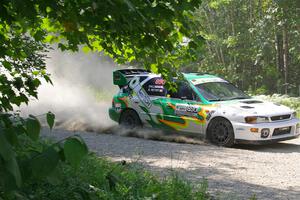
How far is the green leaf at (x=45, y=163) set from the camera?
1.48 m

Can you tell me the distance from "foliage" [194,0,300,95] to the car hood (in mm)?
12916

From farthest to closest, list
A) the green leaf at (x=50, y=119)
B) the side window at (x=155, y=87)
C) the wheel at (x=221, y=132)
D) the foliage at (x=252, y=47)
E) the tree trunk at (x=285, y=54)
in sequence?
the foliage at (x=252, y=47)
the tree trunk at (x=285, y=54)
the side window at (x=155, y=87)
the wheel at (x=221, y=132)
the green leaf at (x=50, y=119)

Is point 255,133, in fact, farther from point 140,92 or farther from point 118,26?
point 118,26

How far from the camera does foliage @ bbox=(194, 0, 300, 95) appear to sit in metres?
24.6

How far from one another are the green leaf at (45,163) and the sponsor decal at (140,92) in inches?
419

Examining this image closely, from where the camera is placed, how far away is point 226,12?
26.7 m

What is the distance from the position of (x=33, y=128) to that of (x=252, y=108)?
9279 millimetres

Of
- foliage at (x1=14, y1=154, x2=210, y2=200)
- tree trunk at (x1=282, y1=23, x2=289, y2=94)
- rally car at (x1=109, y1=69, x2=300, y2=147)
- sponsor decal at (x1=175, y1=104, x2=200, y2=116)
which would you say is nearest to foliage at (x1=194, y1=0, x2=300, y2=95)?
tree trunk at (x1=282, y1=23, x2=289, y2=94)

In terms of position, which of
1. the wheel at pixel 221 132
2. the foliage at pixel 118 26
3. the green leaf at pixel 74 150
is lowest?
the wheel at pixel 221 132

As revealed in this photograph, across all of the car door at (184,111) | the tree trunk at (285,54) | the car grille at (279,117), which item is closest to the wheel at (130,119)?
the car door at (184,111)

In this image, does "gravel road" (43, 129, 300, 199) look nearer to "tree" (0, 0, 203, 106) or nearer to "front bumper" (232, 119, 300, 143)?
"front bumper" (232, 119, 300, 143)

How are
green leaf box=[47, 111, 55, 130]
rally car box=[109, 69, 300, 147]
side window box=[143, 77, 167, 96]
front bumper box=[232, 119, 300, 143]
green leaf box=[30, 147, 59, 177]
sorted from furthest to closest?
1. side window box=[143, 77, 167, 96]
2. rally car box=[109, 69, 300, 147]
3. front bumper box=[232, 119, 300, 143]
4. green leaf box=[47, 111, 55, 130]
5. green leaf box=[30, 147, 59, 177]

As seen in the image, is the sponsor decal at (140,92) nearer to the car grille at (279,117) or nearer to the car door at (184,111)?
the car door at (184,111)

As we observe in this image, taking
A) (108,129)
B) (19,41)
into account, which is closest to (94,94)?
(108,129)
